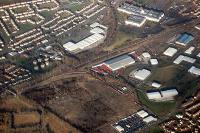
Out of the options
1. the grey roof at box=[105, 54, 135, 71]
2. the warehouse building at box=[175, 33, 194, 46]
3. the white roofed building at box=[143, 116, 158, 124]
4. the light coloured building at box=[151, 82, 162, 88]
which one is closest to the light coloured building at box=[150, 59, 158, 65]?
the grey roof at box=[105, 54, 135, 71]

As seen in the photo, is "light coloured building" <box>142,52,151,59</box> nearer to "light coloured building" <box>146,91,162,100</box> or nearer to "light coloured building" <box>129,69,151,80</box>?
"light coloured building" <box>129,69,151,80</box>

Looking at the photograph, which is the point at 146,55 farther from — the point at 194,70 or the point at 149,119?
the point at 149,119

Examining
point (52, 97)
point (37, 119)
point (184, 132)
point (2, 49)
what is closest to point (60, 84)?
point (52, 97)

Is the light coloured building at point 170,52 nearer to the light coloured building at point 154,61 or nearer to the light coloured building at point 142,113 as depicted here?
the light coloured building at point 154,61

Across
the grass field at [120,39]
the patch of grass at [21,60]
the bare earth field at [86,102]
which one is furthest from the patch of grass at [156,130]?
the patch of grass at [21,60]

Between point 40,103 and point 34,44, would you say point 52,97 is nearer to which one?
point 40,103

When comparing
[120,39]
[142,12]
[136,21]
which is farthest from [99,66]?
[142,12]

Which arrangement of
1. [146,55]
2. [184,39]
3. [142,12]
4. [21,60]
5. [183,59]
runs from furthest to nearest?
[142,12], [184,39], [146,55], [21,60], [183,59]
